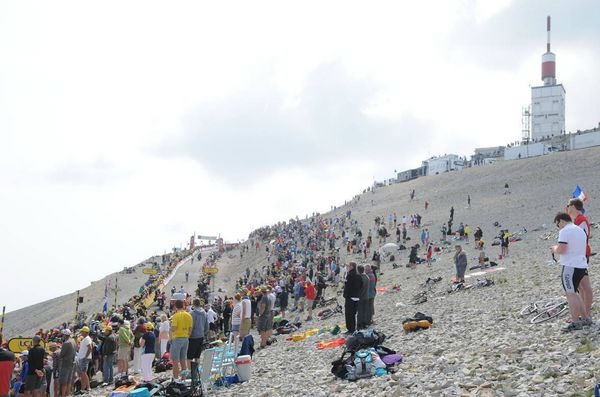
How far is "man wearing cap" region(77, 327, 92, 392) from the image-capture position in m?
15.4

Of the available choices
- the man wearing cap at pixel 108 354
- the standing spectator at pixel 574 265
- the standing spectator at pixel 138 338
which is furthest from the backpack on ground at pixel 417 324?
the man wearing cap at pixel 108 354

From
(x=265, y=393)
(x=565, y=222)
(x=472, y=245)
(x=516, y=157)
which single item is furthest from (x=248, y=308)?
(x=516, y=157)

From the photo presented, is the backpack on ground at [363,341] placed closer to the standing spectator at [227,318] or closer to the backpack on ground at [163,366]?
the backpack on ground at [163,366]

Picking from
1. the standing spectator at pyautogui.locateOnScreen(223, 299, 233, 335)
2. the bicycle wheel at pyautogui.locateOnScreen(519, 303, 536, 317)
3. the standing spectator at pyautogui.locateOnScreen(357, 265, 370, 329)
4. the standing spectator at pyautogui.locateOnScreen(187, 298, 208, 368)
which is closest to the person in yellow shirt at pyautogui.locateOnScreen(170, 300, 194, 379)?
the standing spectator at pyautogui.locateOnScreen(187, 298, 208, 368)

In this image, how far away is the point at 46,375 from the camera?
47.8 feet

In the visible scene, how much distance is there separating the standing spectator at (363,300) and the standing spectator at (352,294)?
0.64 ft

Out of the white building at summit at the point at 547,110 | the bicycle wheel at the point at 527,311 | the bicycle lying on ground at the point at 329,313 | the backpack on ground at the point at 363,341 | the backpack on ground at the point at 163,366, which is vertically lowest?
the backpack on ground at the point at 163,366

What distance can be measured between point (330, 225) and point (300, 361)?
4948cm

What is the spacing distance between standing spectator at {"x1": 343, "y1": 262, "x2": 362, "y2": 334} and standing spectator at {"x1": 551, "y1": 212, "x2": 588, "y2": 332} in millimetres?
6649

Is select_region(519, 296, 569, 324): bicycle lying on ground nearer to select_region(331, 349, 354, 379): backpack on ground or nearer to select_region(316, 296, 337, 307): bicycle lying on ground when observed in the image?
select_region(331, 349, 354, 379): backpack on ground

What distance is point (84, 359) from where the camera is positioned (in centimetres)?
1548

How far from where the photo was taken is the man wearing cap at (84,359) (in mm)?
15406

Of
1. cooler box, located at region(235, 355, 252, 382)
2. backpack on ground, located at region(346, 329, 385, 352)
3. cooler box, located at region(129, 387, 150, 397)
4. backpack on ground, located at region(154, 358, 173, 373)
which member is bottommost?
backpack on ground, located at region(154, 358, 173, 373)

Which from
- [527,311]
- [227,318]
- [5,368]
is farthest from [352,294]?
[227,318]
